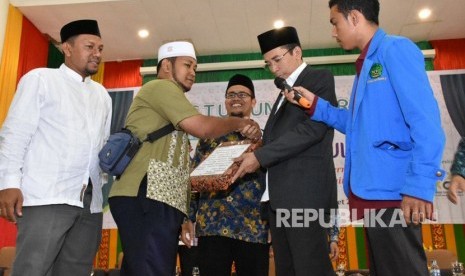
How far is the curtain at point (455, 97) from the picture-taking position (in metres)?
6.70

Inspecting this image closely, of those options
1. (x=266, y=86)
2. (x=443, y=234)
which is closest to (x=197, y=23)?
(x=266, y=86)

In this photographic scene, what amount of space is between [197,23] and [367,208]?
5.88m

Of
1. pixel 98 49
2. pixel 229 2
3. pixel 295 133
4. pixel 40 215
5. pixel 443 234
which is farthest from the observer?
pixel 443 234

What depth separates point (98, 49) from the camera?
91.0 inches

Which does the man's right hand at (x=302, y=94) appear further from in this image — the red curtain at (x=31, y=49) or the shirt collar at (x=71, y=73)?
the red curtain at (x=31, y=49)

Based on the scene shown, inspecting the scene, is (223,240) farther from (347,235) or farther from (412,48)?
(347,235)

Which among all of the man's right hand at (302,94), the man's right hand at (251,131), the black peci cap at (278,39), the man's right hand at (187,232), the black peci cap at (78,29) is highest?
the black peci cap at (78,29)

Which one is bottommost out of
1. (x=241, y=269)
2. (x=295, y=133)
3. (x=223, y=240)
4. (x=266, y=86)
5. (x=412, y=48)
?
(x=241, y=269)

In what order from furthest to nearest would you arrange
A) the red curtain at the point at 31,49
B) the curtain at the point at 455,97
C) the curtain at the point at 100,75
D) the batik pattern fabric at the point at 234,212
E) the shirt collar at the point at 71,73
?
the curtain at the point at 100,75 < the curtain at the point at 455,97 < the red curtain at the point at 31,49 < the batik pattern fabric at the point at 234,212 < the shirt collar at the point at 71,73

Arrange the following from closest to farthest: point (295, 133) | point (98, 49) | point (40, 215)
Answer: point (40, 215) → point (295, 133) → point (98, 49)

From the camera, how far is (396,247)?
1.31 metres

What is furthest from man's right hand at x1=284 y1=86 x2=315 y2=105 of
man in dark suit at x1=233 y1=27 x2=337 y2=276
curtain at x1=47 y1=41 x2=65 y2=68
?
curtain at x1=47 y1=41 x2=65 y2=68

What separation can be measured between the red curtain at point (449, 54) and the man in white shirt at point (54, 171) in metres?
6.81

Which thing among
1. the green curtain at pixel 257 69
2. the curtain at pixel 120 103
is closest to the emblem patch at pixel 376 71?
the green curtain at pixel 257 69
